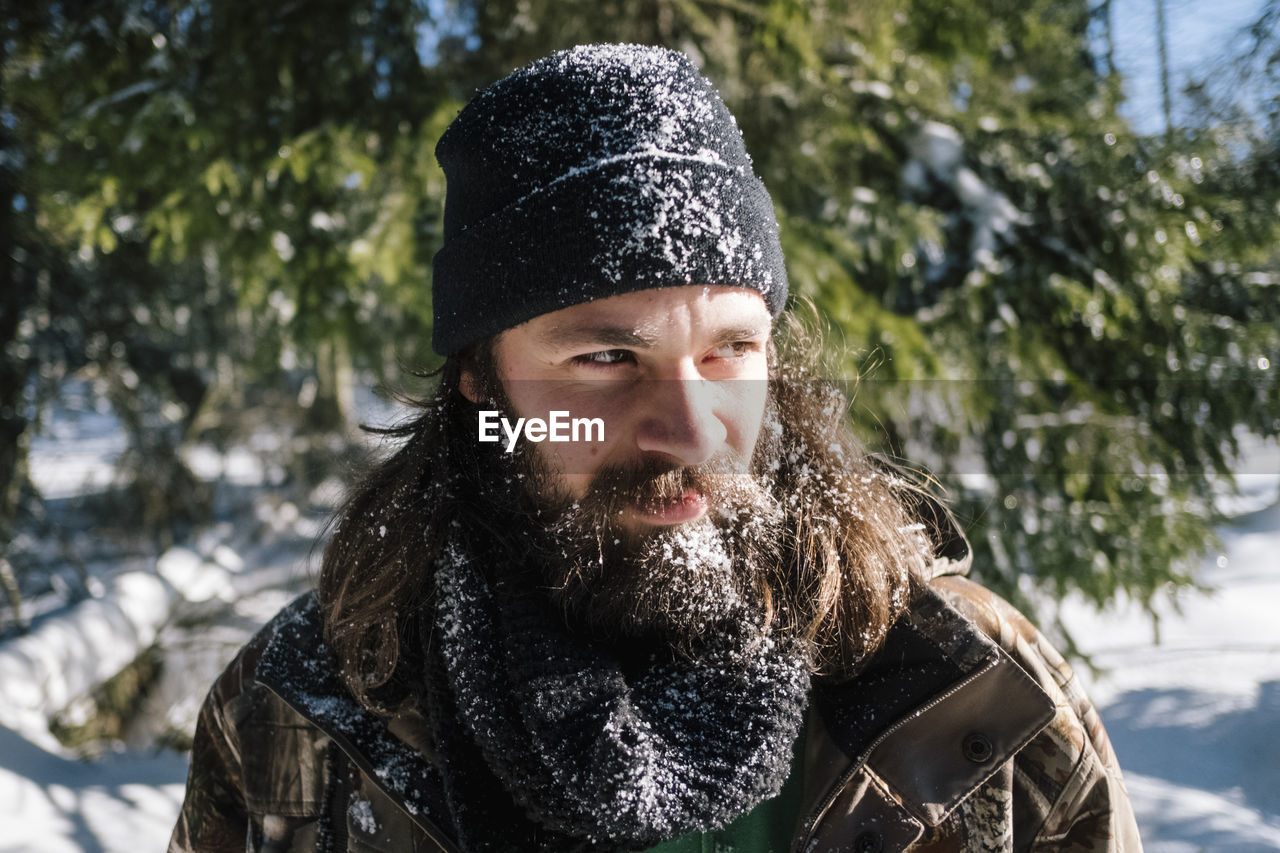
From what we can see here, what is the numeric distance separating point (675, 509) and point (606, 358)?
0.95 feet

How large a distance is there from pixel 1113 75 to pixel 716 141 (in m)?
3.63

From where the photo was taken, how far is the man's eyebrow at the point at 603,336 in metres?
Result: 1.23

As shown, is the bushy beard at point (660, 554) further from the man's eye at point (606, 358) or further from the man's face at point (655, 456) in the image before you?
the man's eye at point (606, 358)

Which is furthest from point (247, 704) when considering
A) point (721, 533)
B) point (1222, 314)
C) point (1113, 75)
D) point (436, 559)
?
point (1113, 75)

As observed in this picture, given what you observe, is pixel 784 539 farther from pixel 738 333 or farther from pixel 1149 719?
pixel 1149 719

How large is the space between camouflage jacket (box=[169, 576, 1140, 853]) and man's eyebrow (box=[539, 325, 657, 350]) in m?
0.69

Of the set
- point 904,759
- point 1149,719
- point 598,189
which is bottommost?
point 1149,719

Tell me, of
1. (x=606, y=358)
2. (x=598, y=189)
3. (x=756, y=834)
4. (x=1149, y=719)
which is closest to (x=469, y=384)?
(x=606, y=358)

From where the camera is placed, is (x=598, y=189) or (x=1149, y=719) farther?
(x=1149, y=719)

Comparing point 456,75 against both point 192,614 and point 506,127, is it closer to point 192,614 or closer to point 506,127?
point 506,127

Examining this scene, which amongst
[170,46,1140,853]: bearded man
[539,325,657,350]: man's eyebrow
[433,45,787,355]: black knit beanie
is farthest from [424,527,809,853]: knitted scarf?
[433,45,787,355]: black knit beanie

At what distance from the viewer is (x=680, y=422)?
→ 1212 mm

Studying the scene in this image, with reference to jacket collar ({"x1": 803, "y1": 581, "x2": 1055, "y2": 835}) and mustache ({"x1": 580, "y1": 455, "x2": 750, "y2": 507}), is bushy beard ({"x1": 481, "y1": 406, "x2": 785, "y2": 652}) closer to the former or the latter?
mustache ({"x1": 580, "y1": 455, "x2": 750, "y2": 507})

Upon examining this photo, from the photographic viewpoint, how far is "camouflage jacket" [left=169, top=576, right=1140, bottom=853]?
1.18 m
